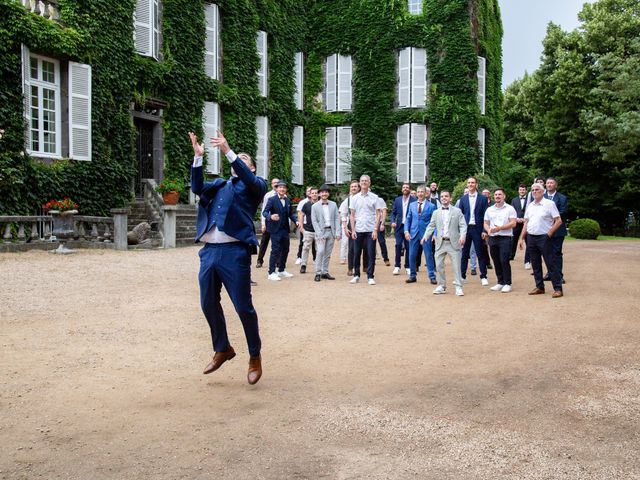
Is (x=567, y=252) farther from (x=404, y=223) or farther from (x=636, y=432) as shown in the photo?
(x=636, y=432)

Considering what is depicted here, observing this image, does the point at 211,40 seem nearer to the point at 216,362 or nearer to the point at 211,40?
the point at 211,40

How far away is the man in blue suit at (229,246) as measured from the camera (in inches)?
195

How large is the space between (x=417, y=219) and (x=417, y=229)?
9.2 inches

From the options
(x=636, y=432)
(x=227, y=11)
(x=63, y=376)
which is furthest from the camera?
(x=227, y=11)

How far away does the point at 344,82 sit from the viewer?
95.0 ft

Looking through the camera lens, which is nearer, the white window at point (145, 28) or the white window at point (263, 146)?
the white window at point (145, 28)

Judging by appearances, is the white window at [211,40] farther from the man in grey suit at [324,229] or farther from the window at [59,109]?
the man in grey suit at [324,229]

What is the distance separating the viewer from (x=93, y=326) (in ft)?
23.0

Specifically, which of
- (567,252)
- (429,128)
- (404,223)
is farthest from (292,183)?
(404,223)

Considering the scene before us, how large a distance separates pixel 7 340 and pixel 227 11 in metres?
19.9

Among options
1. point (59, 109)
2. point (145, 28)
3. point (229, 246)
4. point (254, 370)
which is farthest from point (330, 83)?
point (254, 370)

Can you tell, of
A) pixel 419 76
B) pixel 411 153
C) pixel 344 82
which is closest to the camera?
pixel 419 76

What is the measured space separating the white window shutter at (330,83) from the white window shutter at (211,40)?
7107mm

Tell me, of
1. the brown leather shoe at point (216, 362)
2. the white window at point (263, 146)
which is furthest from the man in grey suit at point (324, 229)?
the white window at point (263, 146)
